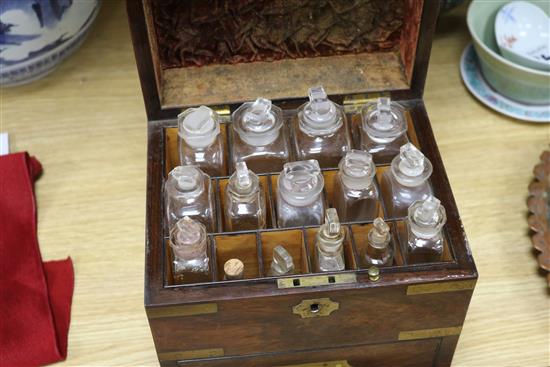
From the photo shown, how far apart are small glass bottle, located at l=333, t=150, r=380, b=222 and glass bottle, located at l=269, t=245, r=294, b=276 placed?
0.11m

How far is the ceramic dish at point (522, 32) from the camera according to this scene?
1.18 meters

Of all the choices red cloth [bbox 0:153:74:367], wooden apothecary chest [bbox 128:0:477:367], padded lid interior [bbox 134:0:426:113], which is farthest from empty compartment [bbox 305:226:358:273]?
red cloth [bbox 0:153:74:367]

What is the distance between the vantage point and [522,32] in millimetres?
1190

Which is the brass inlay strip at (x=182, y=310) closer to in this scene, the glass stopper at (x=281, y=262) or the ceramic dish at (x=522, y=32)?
the glass stopper at (x=281, y=262)

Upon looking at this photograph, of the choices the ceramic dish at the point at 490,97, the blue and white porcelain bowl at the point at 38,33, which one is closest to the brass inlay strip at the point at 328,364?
the ceramic dish at the point at 490,97

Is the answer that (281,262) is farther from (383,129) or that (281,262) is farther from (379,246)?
(383,129)

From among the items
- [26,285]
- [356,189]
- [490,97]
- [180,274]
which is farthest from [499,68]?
[26,285]

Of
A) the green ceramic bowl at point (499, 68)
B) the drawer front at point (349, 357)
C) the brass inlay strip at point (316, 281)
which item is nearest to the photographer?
the brass inlay strip at point (316, 281)

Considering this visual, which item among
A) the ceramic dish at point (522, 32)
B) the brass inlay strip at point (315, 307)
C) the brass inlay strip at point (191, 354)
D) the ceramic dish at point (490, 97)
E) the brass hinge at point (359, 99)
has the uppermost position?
the brass hinge at point (359, 99)

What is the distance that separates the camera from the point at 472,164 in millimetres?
1174

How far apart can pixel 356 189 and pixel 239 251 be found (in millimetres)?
160

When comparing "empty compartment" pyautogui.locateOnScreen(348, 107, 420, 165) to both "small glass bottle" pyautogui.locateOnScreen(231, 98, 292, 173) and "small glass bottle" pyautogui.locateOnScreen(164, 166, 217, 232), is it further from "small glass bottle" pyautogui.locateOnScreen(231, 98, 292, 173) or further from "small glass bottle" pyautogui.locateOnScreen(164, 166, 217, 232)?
"small glass bottle" pyautogui.locateOnScreen(164, 166, 217, 232)

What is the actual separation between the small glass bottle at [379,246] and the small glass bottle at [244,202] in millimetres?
138

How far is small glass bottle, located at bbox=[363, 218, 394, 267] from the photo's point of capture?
2.72 ft
